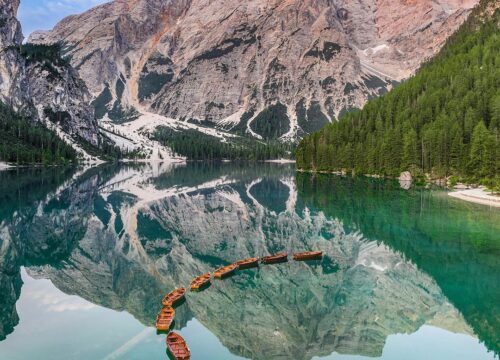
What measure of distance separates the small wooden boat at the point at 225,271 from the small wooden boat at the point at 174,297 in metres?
4.02

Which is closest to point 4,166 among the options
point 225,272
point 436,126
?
point 436,126

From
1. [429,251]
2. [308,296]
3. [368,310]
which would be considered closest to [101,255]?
[308,296]

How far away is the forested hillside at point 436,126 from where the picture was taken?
10256 centimetres

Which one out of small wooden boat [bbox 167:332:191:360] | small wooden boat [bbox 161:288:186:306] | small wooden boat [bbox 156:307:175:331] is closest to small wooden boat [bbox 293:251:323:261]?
small wooden boat [bbox 161:288:186:306]

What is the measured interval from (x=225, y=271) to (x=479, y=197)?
55.5m

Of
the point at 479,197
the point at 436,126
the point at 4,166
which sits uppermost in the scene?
the point at 436,126

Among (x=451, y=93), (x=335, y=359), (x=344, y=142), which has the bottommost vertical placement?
(x=335, y=359)

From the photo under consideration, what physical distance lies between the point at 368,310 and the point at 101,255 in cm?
2478

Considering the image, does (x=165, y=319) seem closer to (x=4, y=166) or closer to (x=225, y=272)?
(x=225, y=272)

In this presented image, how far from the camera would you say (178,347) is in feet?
72.6

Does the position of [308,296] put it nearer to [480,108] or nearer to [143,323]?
[143,323]

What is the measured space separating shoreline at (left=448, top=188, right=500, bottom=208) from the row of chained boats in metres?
42.0

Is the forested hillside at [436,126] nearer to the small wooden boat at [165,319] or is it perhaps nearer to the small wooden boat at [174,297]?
the small wooden boat at [174,297]

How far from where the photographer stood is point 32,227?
5372 cm
